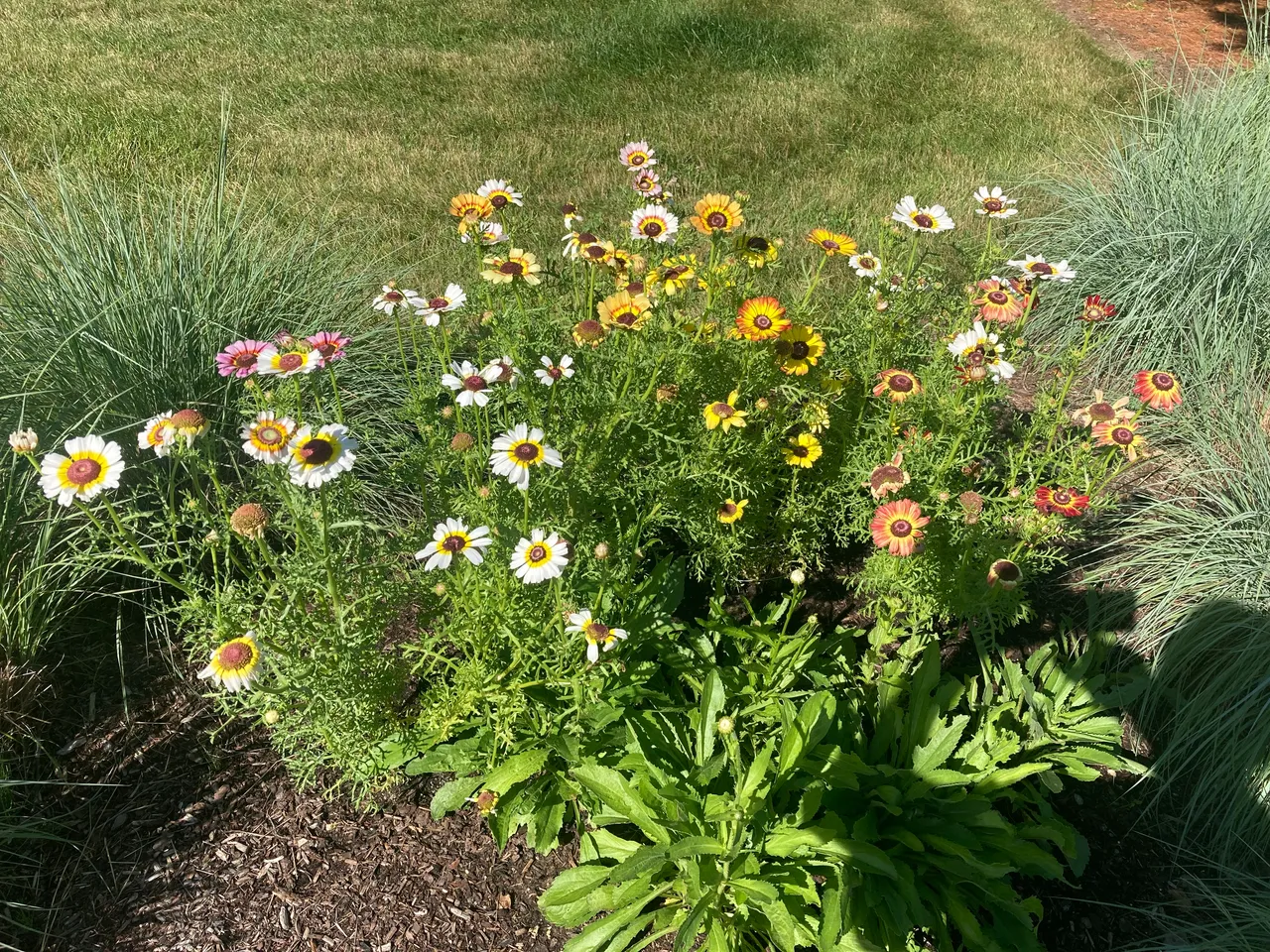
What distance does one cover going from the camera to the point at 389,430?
9.10 feet

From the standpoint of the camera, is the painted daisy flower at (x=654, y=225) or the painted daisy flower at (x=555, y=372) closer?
the painted daisy flower at (x=555, y=372)

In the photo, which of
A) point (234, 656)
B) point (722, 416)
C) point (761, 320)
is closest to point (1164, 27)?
point (761, 320)

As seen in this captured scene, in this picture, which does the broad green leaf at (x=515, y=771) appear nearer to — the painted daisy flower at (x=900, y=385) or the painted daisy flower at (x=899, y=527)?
the painted daisy flower at (x=899, y=527)

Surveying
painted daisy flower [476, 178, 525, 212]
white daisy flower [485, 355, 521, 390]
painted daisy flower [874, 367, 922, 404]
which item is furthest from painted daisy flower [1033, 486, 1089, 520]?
painted daisy flower [476, 178, 525, 212]

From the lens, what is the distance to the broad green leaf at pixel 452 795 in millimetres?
1885

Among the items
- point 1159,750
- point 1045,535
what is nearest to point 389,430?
point 1045,535

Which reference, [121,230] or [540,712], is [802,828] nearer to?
[540,712]

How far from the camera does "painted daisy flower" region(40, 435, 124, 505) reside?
4.62 ft

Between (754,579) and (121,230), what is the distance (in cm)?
225

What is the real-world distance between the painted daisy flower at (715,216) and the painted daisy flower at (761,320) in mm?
202

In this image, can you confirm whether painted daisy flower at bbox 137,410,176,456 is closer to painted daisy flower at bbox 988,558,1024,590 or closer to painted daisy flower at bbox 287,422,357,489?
painted daisy flower at bbox 287,422,357,489

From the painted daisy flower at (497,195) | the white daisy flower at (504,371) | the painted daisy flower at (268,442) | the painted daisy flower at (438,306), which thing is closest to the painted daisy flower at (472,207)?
the painted daisy flower at (497,195)

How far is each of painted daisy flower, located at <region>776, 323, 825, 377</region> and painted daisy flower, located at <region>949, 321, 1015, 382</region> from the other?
1.06 ft

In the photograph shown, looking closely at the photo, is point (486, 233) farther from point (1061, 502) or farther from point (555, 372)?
point (1061, 502)
